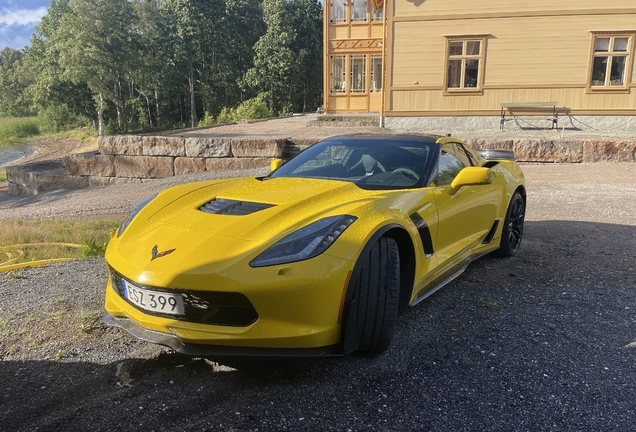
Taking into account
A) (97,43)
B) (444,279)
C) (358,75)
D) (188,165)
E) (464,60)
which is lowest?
(188,165)

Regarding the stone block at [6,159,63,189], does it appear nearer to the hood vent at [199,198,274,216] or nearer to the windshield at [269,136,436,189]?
the windshield at [269,136,436,189]

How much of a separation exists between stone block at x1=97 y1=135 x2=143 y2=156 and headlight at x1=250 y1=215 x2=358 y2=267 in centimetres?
1003

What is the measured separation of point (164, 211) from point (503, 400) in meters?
2.34

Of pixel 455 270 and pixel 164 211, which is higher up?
pixel 164 211

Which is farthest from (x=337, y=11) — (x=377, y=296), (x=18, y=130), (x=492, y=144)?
(x=18, y=130)

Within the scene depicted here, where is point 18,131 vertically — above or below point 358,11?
below

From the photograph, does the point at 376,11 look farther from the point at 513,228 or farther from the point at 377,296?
the point at 377,296

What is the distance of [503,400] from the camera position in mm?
2293

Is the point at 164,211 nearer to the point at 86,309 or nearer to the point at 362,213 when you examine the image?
the point at 86,309

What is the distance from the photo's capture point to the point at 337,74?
20547 millimetres

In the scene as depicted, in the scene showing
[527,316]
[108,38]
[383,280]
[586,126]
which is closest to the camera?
[383,280]

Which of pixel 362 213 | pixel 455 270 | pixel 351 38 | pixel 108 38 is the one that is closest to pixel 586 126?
pixel 351 38

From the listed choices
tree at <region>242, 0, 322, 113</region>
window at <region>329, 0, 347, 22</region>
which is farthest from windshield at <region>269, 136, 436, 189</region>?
tree at <region>242, 0, 322, 113</region>

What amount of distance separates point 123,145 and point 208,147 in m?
2.41
